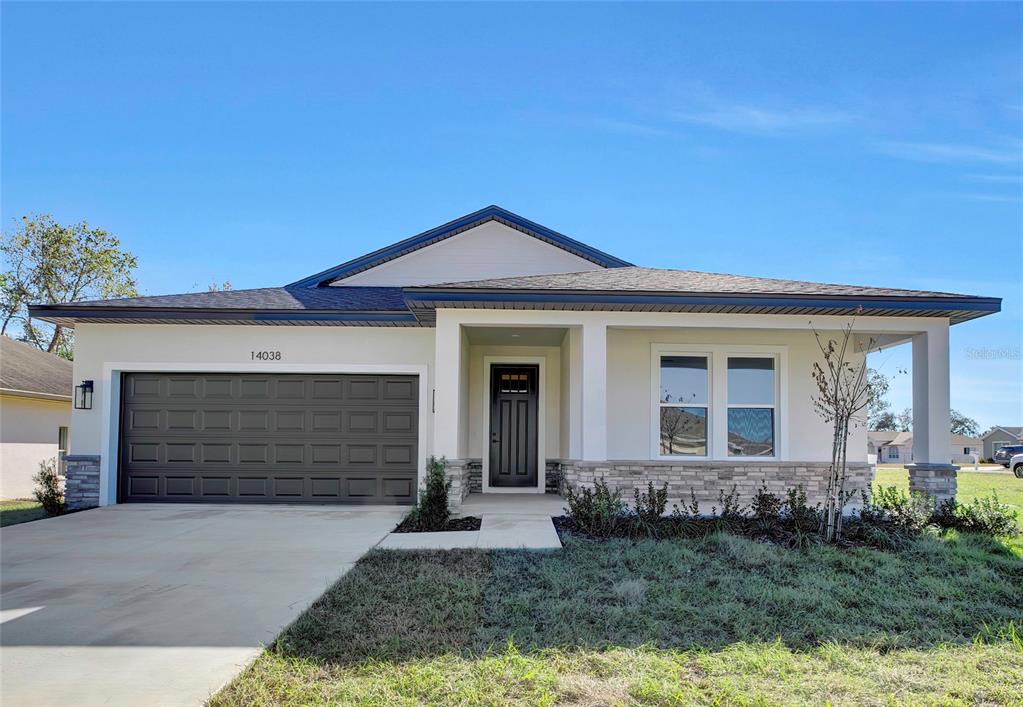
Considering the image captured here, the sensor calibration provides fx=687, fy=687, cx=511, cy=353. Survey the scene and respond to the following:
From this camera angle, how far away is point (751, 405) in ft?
37.9

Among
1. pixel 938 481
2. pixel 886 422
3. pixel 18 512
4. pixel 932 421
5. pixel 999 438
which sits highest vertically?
pixel 932 421

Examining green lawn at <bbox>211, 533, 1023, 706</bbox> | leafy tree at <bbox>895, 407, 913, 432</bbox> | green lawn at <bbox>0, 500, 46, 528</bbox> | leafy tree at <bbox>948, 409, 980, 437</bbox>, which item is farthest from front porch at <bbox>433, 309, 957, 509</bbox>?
leafy tree at <bbox>948, 409, 980, 437</bbox>

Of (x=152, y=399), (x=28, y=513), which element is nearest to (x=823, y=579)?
(x=152, y=399)

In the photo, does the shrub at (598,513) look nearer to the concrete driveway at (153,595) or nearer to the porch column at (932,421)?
the concrete driveway at (153,595)

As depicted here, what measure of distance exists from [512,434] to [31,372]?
13.0 m

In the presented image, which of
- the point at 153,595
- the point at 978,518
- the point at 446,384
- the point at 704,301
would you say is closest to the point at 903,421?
the point at 978,518

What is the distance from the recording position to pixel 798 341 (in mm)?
11672

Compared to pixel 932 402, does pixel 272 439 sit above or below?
below

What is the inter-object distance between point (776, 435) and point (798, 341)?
1646 millimetres

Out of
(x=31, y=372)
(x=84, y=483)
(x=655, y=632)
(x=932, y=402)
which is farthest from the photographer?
(x=31, y=372)

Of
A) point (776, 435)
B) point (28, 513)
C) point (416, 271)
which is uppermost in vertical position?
point (416, 271)

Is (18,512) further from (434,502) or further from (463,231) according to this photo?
(463,231)

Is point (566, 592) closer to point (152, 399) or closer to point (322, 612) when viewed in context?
point (322, 612)

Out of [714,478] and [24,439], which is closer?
[714,478]
